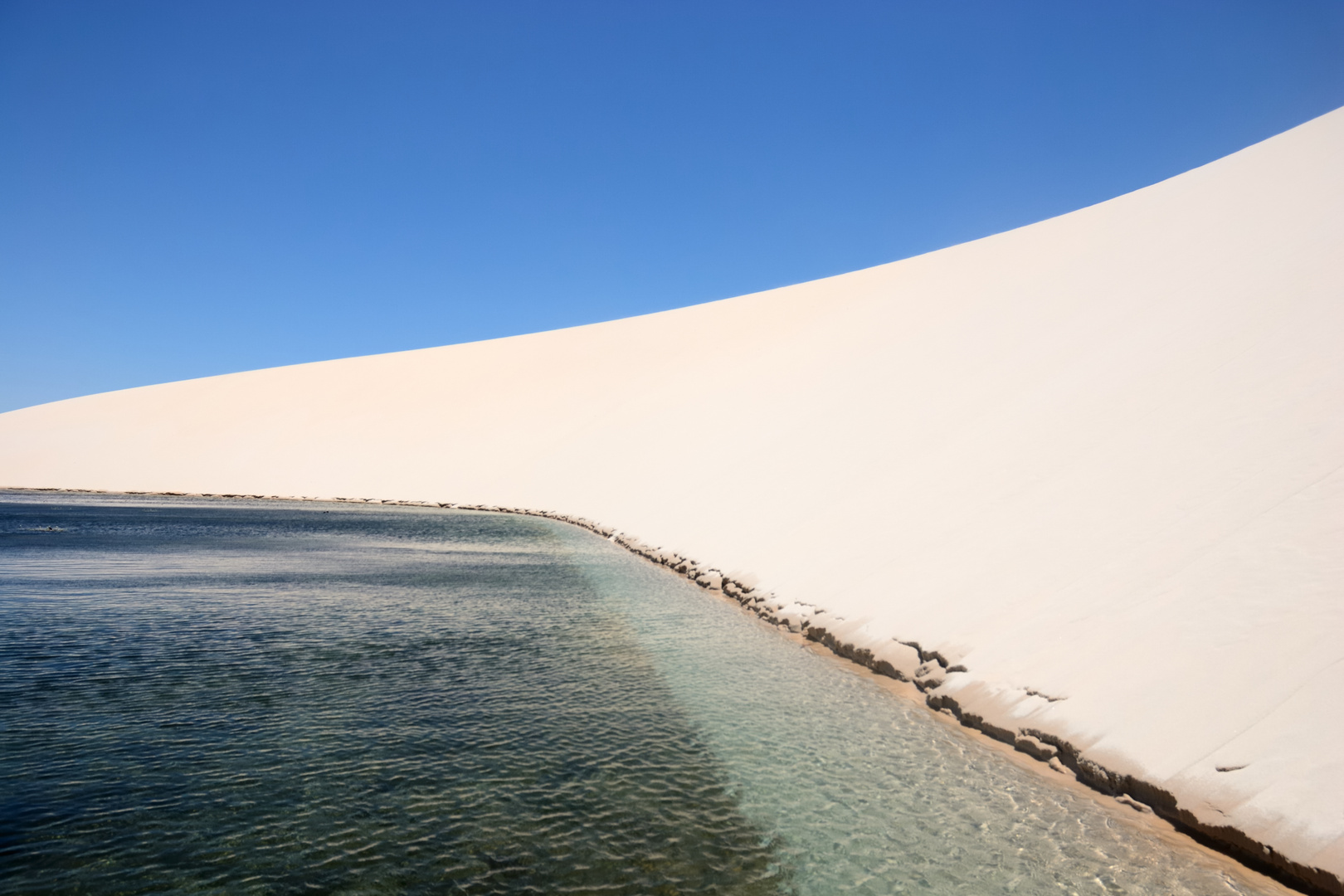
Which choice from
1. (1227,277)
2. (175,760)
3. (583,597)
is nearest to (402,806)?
(175,760)

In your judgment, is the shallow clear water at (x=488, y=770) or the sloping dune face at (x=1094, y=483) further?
the sloping dune face at (x=1094, y=483)

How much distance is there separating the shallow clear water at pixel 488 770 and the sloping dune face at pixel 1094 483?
0.71 m

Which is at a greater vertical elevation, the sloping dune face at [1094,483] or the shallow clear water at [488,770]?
the sloping dune face at [1094,483]

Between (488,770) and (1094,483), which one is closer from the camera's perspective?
(488,770)

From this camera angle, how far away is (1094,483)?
9945mm

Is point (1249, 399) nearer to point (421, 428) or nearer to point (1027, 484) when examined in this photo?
point (1027, 484)

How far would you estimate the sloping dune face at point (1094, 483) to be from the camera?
17.7ft

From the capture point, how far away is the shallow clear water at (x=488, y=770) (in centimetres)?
432

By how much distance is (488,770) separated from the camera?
18.0 feet

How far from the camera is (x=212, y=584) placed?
1266cm

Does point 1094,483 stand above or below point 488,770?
above

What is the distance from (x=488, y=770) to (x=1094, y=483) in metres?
7.92

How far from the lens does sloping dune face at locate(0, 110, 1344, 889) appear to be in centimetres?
539

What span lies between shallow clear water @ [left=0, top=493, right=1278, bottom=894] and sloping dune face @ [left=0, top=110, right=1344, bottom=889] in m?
0.71
